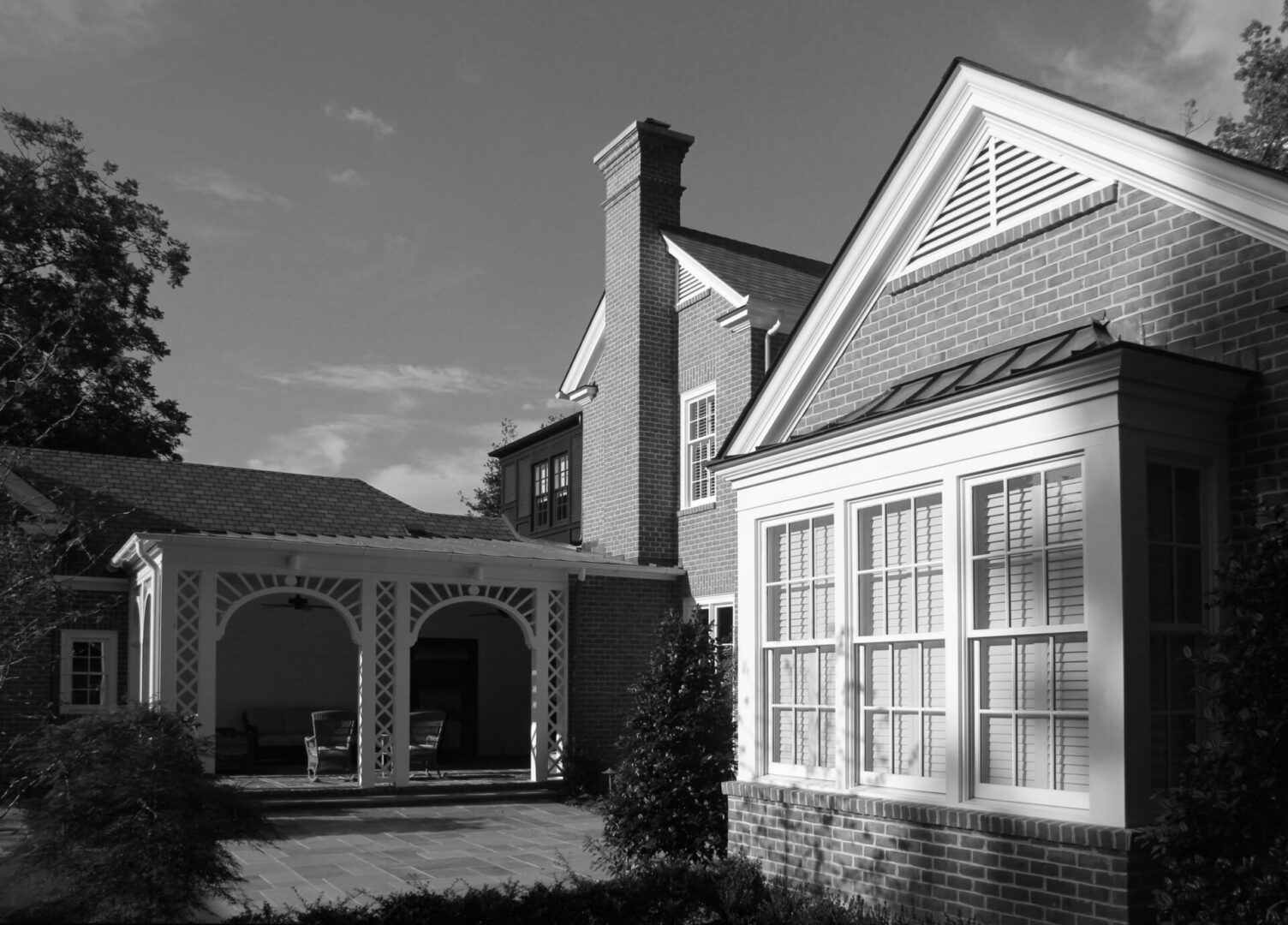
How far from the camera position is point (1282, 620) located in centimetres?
581

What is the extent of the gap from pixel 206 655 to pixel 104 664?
160 inches

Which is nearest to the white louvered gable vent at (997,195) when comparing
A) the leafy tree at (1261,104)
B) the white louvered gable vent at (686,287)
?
the white louvered gable vent at (686,287)

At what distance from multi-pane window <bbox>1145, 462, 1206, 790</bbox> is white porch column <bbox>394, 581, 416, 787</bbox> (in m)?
11.5

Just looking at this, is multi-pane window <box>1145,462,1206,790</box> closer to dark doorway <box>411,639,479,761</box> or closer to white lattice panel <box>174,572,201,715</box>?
white lattice panel <box>174,572,201,715</box>

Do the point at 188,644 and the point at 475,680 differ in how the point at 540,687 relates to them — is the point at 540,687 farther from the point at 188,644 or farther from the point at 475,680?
the point at 475,680

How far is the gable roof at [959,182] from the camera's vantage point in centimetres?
716

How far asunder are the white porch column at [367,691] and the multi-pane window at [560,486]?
7.96 meters

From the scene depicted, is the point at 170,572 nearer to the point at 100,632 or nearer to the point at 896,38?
the point at 100,632

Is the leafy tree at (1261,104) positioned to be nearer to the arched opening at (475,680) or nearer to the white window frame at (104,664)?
the arched opening at (475,680)

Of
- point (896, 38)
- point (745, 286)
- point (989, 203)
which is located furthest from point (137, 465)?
point (989, 203)

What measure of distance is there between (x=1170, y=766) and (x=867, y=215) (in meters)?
4.94

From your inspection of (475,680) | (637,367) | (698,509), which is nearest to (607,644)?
(698,509)

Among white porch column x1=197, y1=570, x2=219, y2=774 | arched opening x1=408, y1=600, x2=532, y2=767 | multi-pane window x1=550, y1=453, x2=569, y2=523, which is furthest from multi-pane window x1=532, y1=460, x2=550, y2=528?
white porch column x1=197, y1=570, x2=219, y2=774

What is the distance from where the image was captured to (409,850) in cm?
1221
